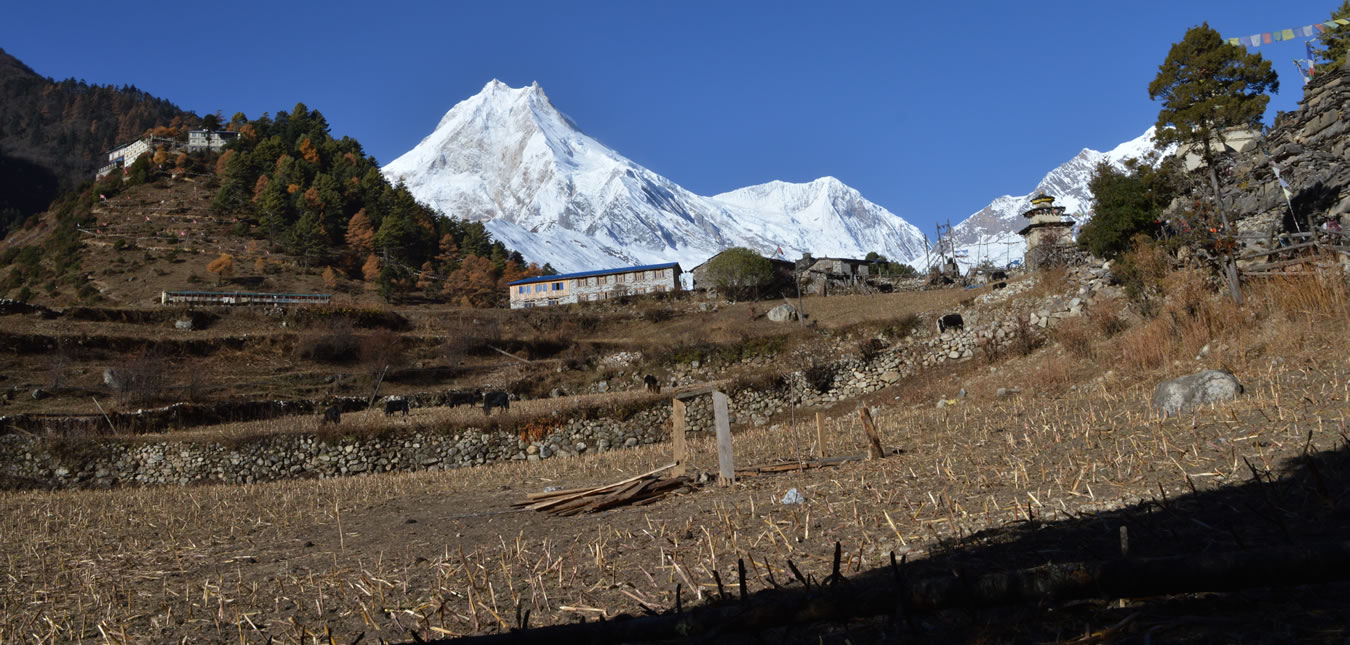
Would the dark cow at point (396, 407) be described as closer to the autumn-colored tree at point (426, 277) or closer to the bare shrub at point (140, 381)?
the bare shrub at point (140, 381)

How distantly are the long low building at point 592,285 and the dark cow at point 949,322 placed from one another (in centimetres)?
4761

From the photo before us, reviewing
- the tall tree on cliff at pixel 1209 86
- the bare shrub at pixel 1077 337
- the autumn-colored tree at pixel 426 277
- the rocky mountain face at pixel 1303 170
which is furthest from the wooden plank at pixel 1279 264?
the autumn-colored tree at pixel 426 277

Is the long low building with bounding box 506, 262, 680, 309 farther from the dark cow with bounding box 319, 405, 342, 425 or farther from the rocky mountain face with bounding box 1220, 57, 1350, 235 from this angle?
the rocky mountain face with bounding box 1220, 57, 1350, 235

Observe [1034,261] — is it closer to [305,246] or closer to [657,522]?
[657,522]

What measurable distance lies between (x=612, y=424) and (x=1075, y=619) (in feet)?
75.8

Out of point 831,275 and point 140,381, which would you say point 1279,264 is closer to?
point 140,381

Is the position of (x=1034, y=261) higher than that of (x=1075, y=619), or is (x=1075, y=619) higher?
(x=1034, y=261)

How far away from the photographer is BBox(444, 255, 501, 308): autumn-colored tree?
85062 millimetres

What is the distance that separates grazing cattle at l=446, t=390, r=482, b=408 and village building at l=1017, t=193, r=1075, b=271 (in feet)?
110

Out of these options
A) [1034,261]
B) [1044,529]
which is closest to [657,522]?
[1044,529]

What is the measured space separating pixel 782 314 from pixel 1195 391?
A: 40791 millimetres

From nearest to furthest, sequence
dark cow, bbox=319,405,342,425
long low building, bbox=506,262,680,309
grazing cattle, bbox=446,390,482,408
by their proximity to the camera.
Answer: dark cow, bbox=319,405,342,425 → grazing cattle, bbox=446,390,482,408 → long low building, bbox=506,262,680,309

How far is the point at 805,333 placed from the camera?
3753 centimetres

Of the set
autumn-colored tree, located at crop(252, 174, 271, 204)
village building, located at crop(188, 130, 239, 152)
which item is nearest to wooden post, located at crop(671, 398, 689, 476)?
autumn-colored tree, located at crop(252, 174, 271, 204)
